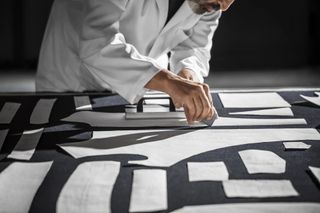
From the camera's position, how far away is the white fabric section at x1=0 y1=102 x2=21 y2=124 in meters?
1.19

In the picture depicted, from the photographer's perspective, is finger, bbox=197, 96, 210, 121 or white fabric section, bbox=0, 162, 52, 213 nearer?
white fabric section, bbox=0, 162, 52, 213

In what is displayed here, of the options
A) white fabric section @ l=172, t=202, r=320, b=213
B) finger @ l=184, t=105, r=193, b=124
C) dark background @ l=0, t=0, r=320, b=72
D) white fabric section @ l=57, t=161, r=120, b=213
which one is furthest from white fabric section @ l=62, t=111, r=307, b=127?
dark background @ l=0, t=0, r=320, b=72

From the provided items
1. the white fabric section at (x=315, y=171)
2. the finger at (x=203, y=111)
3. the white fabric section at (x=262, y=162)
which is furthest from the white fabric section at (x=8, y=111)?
the white fabric section at (x=315, y=171)

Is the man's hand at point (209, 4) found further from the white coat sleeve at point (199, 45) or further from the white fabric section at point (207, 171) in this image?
the white fabric section at point (207, 171)

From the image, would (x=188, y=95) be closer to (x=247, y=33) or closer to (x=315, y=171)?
(x=315, y=171)

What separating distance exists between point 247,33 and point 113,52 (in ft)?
6.72

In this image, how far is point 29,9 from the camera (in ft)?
9.95

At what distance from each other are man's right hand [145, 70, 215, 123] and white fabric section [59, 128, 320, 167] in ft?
0.11

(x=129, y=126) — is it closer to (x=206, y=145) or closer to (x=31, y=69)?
(x=206, y=145)

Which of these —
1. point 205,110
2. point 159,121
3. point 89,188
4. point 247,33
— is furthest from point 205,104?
point 247,33

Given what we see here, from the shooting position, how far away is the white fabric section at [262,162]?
88 cm

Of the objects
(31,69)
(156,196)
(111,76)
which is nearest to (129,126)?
(111,76)

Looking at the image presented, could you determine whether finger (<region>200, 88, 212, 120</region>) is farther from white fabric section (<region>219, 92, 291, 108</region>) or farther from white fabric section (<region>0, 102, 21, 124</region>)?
white fabric section (<region>0, 102, 21, 124</region>)

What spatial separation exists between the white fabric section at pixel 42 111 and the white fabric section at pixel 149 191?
37 cm
